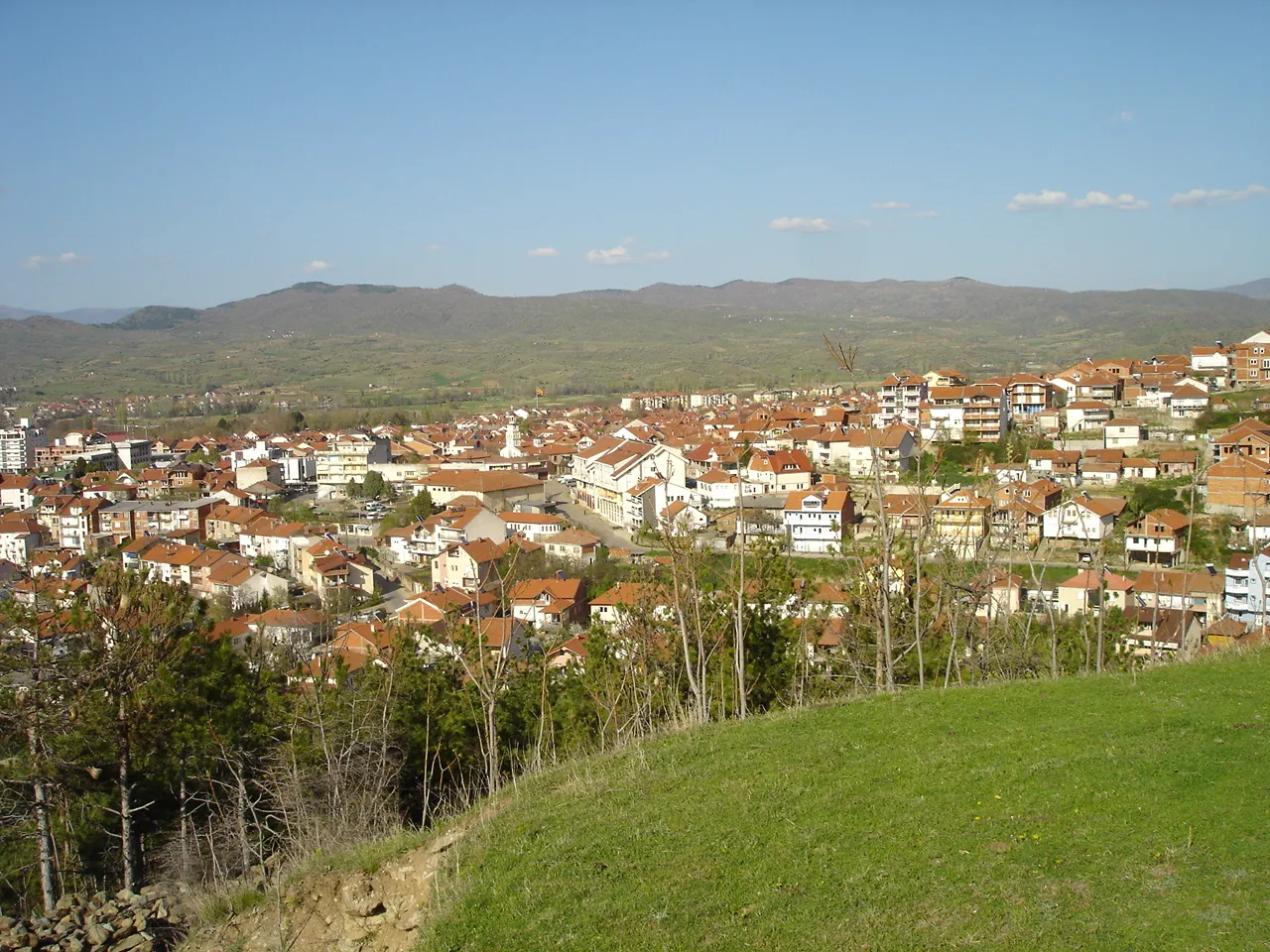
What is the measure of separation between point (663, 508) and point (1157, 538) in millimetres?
15624

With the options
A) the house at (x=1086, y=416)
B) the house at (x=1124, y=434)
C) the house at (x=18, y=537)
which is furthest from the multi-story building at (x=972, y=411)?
the house at (x=18, y=537)

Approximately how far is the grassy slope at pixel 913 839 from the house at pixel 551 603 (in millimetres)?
17482

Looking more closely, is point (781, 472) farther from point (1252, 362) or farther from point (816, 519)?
point (1252, 362)

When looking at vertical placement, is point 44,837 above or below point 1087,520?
above

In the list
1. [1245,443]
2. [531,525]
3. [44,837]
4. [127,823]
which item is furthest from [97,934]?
[1245,443]

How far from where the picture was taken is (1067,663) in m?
13.9

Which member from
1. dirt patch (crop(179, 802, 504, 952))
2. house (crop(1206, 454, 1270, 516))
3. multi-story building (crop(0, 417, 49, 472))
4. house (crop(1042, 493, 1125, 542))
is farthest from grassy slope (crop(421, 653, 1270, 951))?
multi-story building (crop(0, 417, 49, 472))

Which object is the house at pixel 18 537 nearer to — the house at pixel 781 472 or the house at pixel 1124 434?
the house at pixel 781 472

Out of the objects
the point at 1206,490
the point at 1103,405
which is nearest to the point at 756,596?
the point at 1206,490

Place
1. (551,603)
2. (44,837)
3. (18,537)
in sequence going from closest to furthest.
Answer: (44,837), (551,603), (18,537)

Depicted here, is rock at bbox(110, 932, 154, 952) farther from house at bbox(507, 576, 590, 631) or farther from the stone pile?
house at bbox(507, 576, 590, 631)

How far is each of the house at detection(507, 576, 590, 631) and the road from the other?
321 inches

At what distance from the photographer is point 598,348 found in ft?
506

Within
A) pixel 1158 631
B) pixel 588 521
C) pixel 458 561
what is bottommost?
pixel 588 521
